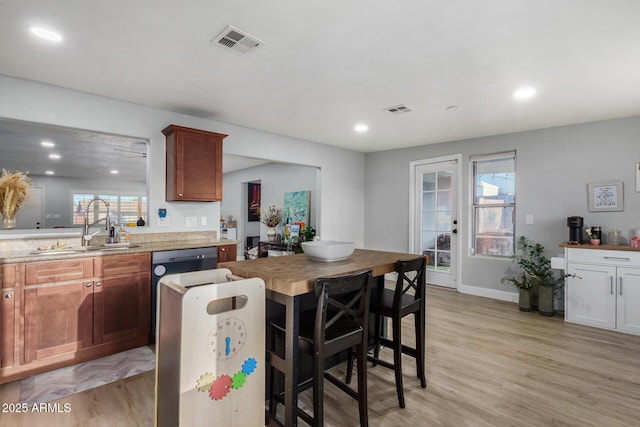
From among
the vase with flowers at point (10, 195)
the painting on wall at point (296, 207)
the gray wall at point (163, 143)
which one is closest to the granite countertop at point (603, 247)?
the gray wall at point (163, 143)

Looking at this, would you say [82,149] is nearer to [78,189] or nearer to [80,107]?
[80,107]

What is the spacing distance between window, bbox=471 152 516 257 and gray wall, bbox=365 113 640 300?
11 cm

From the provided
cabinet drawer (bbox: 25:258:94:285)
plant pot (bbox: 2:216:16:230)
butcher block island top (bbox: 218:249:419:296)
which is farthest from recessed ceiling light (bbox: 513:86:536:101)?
plant pot (bbox: 2:216:16:230)

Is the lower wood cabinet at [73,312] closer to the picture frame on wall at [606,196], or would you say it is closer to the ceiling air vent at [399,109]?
the ceiling air vent at [399,109]

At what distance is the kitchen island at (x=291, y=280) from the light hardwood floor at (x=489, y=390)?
15.3 inches

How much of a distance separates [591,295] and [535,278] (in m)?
0.57

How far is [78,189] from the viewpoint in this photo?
8.92 meters

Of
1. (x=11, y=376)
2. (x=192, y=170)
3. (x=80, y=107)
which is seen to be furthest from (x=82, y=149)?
(x=11, y=376)

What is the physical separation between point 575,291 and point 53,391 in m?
5.13

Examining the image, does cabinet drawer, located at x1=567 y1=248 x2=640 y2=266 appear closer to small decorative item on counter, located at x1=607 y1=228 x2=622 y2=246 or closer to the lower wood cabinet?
small decorative item on counter, located at x1=607 y1=228 x2=622 y2=246

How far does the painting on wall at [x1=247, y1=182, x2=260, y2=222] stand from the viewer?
8328mm

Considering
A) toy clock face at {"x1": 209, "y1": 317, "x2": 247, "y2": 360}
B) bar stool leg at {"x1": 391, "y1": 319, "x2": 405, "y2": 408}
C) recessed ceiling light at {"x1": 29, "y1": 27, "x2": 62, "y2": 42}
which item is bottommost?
bar stool leg at {"x1": 391, "y1": 319, "x2": 405, "y2": 408}

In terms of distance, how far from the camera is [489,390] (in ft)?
7.45

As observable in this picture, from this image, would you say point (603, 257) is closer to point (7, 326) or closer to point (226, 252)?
point (226, 252)
